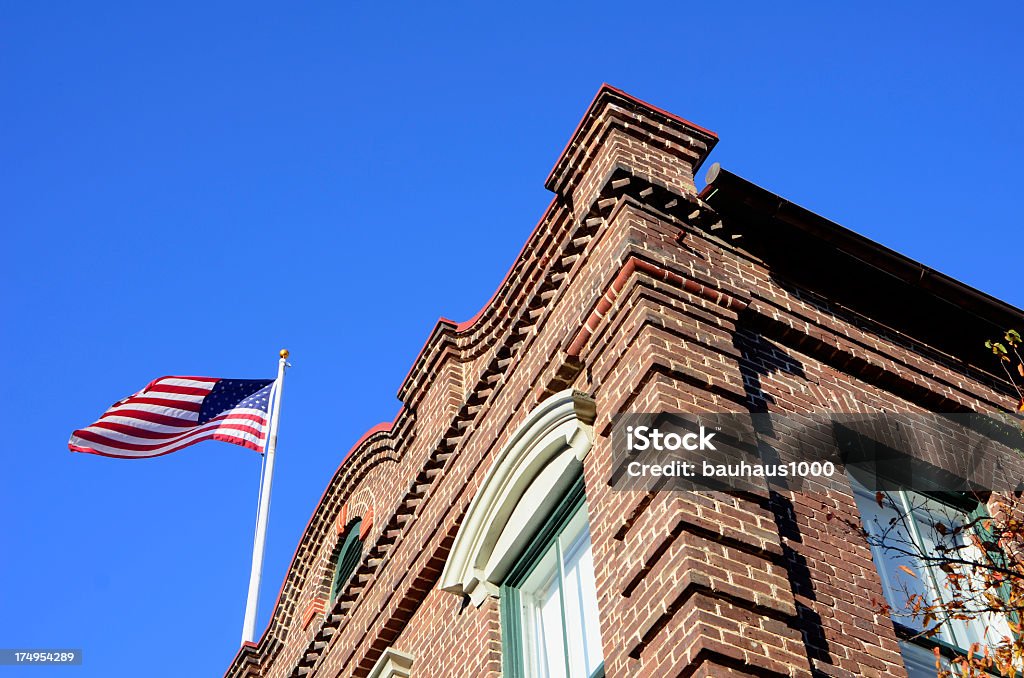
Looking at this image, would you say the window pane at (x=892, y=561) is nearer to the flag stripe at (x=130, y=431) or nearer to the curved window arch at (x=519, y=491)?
the curved window arch at (x=519, y=491)

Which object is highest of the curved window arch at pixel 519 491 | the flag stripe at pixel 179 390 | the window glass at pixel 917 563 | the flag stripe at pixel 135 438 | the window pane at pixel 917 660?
the flag stripe at pixel 179 390

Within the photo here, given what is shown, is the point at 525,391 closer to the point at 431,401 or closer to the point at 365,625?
the point at 431,401

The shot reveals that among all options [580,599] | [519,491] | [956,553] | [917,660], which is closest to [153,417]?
[519,491]

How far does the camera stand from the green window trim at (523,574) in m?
9.44

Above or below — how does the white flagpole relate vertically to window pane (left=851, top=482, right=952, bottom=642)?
above

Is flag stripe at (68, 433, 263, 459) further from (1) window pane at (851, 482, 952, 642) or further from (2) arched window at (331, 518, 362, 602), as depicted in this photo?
(1) window pane at (851, 482, 952, 642)

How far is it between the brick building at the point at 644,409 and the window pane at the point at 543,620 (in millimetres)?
21

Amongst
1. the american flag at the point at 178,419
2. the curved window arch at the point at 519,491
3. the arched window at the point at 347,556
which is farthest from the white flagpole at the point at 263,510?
the curved window arch at the point at 519,491

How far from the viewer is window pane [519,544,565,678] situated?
9219mm

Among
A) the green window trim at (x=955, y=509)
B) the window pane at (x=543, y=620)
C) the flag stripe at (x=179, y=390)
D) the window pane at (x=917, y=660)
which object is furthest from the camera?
the flag stripe at (x=179, y=390)

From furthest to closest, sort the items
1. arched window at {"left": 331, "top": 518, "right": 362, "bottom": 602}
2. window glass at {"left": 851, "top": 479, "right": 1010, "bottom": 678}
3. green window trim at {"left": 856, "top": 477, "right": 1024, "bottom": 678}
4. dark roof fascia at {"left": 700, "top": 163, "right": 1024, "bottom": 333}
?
arched window at {"left": 331, "top": 518, "right": 362, "bottom": 602}, dark roof fascia at {"left": 700, "top": 163, "right": 1024, "bottom": 333}, green window trim at {"left": 856, "top": 477, "right": 1024, "bottom": 678}, window glass at {"left": 851, "top": 479, "right": 1010, "bottom": 678}

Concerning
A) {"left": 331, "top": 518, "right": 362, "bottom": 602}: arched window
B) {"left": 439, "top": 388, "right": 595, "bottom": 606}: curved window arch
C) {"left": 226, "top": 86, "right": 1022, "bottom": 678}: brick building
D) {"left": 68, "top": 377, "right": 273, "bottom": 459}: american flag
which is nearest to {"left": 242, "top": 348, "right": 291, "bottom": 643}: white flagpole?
{"left": 68, "top": 377, "right": 273, "bottom": 459}: american flag

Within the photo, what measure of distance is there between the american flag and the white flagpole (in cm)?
18

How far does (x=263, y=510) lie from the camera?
1916cm
